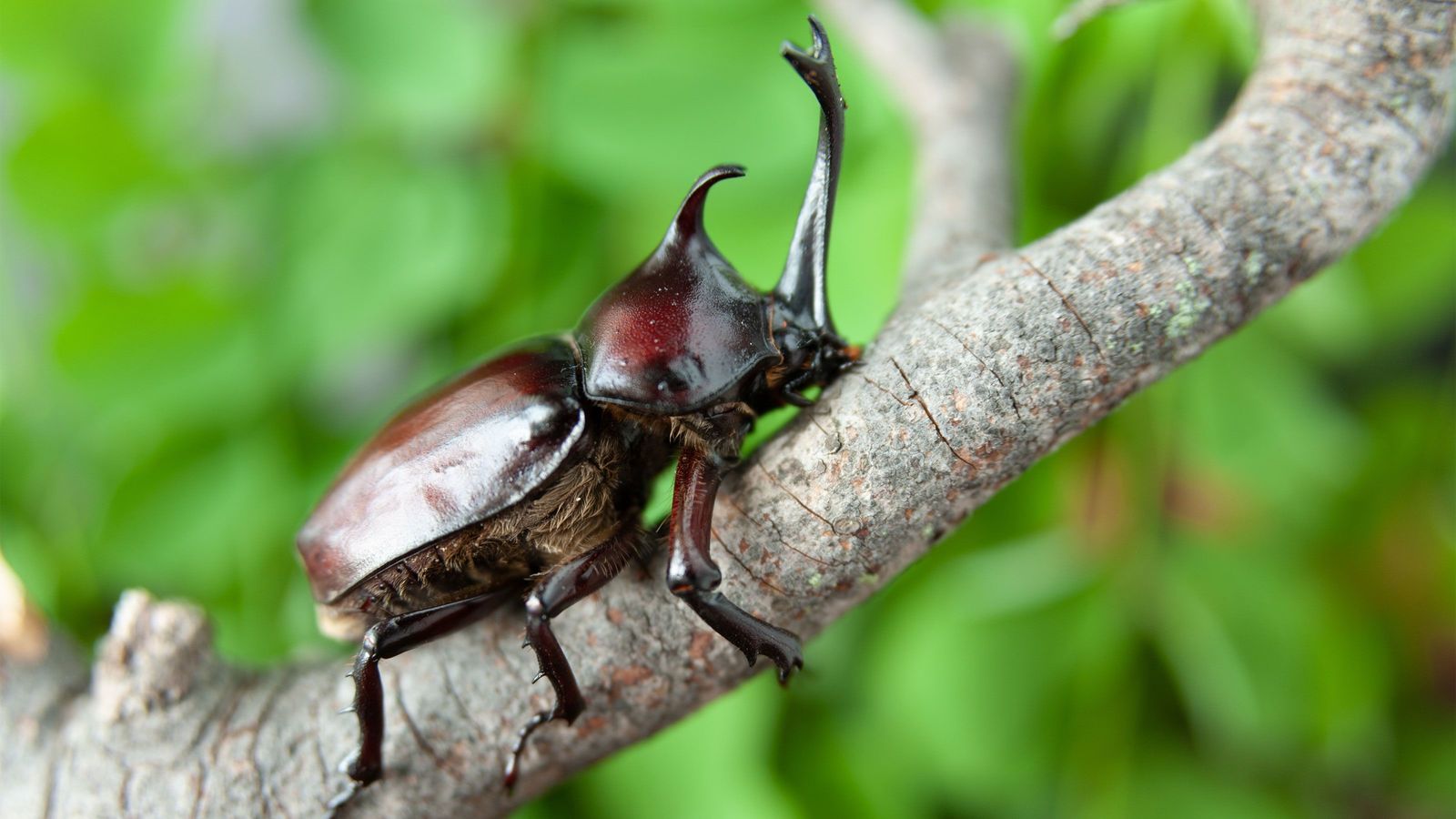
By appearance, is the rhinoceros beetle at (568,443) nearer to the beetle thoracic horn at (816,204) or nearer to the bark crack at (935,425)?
the beetle thoracic horn at (816,204)

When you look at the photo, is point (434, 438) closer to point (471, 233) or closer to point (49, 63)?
point (471, 233)

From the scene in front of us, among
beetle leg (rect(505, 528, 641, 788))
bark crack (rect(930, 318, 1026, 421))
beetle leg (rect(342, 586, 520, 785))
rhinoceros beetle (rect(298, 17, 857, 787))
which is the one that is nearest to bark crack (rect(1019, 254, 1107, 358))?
bark crack (rect(930, 318, 1026, 421))

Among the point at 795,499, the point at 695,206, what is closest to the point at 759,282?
the point at 695,206

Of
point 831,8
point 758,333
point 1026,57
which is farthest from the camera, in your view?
point 831,8

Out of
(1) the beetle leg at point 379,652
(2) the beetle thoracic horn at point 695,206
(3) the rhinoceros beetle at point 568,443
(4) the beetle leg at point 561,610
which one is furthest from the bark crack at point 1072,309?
(1) the beetle leg at point 379,652

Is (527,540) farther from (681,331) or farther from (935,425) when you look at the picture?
(935,425)

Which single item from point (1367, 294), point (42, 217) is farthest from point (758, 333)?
point (42, 217)

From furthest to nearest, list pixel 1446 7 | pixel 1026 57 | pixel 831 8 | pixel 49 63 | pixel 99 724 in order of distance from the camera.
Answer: pixel 49 63
pixel 831 8
pixel 1026 57
pixel 99 724
pixel 1446 7
